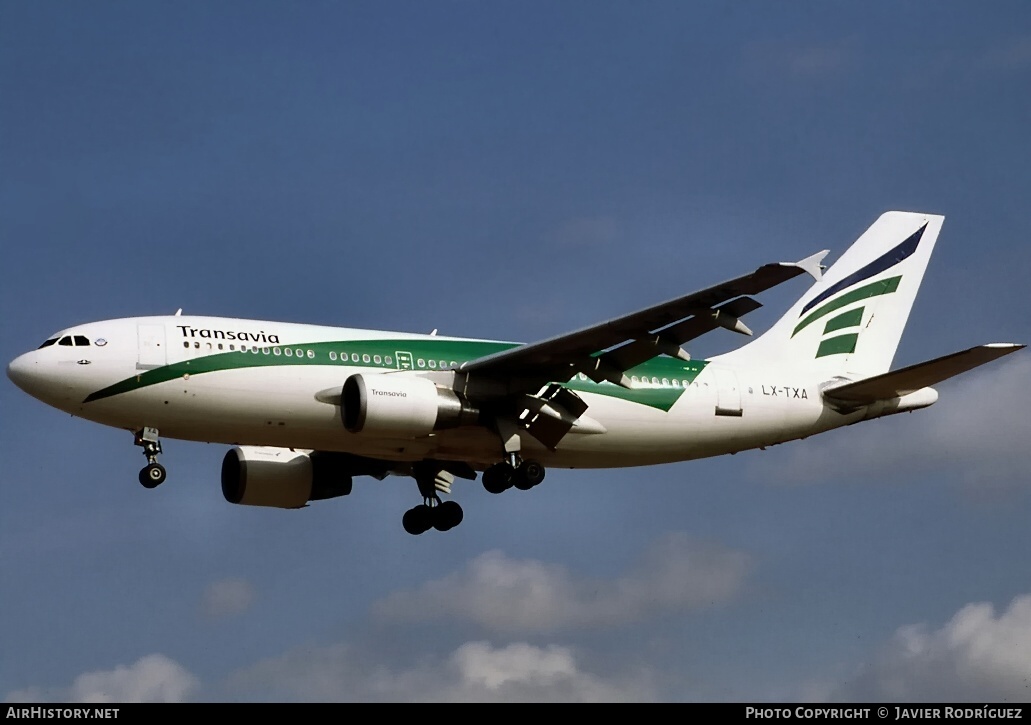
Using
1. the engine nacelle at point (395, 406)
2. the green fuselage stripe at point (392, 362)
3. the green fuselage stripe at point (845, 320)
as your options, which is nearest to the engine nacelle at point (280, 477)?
the green fuselage stripe at point (392, 362)

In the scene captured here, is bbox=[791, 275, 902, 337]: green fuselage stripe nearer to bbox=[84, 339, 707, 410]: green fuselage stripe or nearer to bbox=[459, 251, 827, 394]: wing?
bbox=[84, 339, 707, 410]: green fuselage stripe

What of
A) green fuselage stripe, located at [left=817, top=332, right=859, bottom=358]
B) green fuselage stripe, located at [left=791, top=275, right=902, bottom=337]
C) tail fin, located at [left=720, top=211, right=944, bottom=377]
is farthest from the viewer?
green fuselage stripe, located at [left=791, top=275, right=902, bottom=337]

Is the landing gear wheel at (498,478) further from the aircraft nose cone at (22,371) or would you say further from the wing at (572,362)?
the aircraft nose cone at (22,371)

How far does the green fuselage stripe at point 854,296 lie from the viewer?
145 feet

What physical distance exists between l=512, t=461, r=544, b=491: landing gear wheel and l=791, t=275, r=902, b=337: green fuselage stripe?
882 cm


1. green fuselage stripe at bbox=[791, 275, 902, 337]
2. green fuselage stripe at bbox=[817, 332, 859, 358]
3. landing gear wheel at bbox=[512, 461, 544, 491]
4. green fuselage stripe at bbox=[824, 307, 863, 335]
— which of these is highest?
green fuselage stripe at bbox=[791, 275, 902, 337]

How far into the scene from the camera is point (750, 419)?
41.1 m

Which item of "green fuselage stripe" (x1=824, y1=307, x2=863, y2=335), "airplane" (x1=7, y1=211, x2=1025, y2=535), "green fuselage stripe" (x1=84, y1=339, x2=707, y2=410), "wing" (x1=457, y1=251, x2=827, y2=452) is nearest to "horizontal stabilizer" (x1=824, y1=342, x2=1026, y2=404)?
"airplane" (x1=7, y1=211, x2=1025, y2=535)

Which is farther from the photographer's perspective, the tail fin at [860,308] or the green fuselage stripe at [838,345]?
the green fuselage stripe at [838,345]

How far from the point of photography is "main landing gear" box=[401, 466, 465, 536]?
43.1 meters

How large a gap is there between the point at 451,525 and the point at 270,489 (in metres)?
4.93

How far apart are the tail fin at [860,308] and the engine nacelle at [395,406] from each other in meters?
9.13

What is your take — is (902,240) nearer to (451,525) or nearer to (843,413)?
(843,413)
